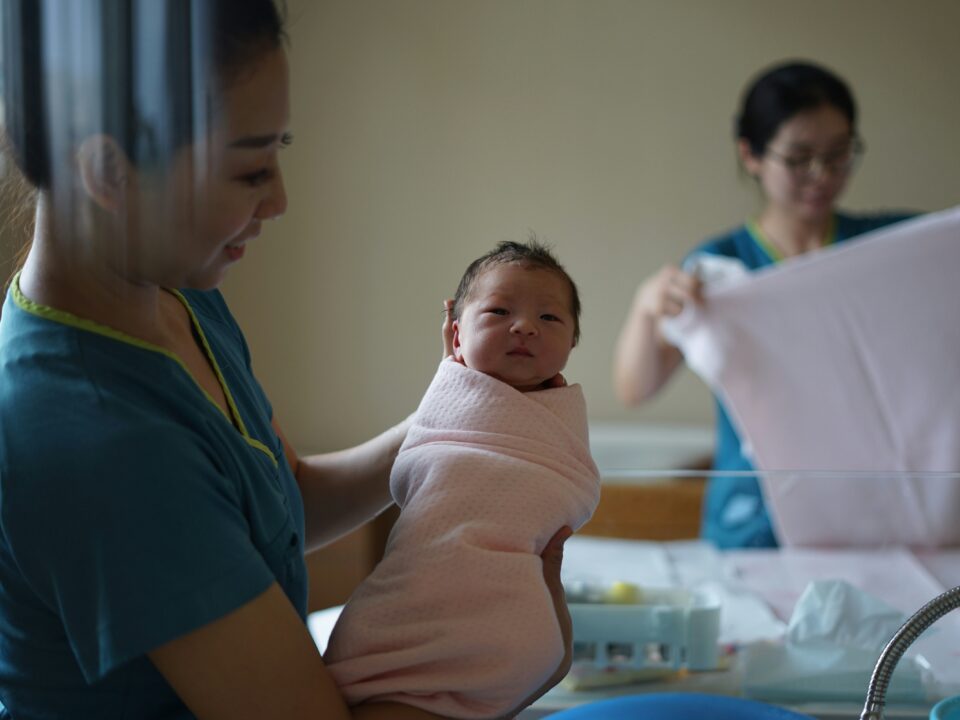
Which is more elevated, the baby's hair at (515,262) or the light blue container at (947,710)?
the baby's hair at (515,262)

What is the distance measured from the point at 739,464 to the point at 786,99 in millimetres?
414

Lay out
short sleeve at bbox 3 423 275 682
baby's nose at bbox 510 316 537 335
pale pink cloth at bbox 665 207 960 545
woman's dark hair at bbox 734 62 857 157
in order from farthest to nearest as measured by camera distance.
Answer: woman's dark hair at bbox 734 62 857 157 → pale pink cloth at bbox 665 207 960 545 → baby's nose at bbox 510 316 537 335 → short sleeve at bbox 3 423 275 682

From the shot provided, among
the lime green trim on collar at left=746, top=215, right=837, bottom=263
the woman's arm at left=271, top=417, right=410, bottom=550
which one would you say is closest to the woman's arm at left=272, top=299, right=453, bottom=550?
the woman's arm at left=271, top=417, right=410, bottom=550

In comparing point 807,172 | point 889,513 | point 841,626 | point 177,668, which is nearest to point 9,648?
point 177,668

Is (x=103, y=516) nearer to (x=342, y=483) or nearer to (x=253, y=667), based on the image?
(x=253, y=667)

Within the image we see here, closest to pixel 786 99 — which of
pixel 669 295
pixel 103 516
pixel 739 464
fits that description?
pixel 669 295

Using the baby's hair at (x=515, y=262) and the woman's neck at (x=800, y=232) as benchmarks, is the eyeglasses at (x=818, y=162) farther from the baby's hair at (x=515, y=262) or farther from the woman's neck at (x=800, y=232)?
the baby's hair at (x=515, y=262)

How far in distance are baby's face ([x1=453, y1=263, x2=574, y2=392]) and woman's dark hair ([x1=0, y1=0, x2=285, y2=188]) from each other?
150 millimetres

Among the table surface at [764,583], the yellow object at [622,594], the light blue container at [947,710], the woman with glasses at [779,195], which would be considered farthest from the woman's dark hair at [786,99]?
the light blue container at [947,710]

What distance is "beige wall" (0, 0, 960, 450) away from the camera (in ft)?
2.10

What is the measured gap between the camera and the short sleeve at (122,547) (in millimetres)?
383

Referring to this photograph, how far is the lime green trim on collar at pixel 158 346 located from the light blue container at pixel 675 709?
247 millimetres

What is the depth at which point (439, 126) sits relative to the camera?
926 mm

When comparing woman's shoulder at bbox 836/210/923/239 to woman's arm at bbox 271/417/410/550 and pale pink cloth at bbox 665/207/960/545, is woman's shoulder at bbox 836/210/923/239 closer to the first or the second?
pale pink cloth at bbox 665/207/960/545
